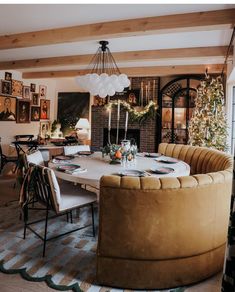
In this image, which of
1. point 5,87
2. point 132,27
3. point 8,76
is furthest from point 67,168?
point 8,76

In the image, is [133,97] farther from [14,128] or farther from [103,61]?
[14,128]

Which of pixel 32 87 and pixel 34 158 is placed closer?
pixel 34 158

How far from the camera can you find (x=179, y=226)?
76.5 inches

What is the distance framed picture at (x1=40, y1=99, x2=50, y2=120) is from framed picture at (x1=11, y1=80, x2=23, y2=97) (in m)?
0.97

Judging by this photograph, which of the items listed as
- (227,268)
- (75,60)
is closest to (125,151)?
(227,268)

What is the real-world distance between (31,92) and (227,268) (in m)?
7.58

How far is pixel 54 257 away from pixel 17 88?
229 inches

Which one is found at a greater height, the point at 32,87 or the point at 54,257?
the point at 32,87

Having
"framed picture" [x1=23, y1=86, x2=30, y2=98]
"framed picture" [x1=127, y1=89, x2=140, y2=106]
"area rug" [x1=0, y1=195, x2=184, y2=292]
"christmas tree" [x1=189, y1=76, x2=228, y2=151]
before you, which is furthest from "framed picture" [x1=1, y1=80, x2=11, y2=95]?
"christmas tree" [x1=189, y1=76, x2=228, y2=151]

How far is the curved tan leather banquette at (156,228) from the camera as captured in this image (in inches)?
75.2

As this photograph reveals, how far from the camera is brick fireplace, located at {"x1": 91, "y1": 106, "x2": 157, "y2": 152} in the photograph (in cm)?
784

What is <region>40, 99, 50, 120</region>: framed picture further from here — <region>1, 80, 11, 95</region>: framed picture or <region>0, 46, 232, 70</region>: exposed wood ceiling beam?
<region>0, 46, 232, 70</region>: exposed wood ceiling beam

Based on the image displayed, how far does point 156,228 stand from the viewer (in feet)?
6.32

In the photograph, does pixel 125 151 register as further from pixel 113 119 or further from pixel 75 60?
pixel 113 119
